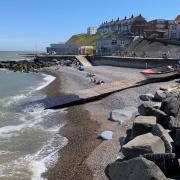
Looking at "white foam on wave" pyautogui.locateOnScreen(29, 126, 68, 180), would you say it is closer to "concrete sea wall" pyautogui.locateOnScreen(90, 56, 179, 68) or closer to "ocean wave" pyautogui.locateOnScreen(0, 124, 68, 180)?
"ocean wave" pyautogui.locateOnScreen(0, 124, 68, 180)

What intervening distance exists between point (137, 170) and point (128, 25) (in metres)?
126

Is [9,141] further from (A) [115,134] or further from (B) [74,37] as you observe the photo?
(B) [74,37]

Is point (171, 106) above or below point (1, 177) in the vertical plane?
above

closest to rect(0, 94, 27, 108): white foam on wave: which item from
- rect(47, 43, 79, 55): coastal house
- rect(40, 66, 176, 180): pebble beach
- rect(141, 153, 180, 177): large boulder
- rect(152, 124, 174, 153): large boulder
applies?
rect(40, 66, 176, 180): pebble beach

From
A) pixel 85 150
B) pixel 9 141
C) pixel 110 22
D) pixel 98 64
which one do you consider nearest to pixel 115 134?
pixel 85 150

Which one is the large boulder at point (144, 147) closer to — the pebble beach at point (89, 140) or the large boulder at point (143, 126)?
the large boulder at point (143, 126)

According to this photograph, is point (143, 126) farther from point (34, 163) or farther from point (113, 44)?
point (113, 44)

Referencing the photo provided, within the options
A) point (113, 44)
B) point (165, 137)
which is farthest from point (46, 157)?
point (113, 44)

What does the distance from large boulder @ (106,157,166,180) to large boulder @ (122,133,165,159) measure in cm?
88

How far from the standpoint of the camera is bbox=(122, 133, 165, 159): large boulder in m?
10.8

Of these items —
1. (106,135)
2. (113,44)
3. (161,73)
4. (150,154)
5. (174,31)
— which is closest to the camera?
(150,154)

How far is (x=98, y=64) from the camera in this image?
74.6 metres

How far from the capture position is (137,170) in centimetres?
925

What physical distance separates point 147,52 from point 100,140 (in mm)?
60375
